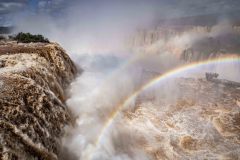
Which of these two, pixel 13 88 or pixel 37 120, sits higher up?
pixel 13 88

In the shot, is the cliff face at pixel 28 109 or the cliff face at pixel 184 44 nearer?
the cliff face at pixel 28 109

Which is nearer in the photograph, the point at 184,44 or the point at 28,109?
the point at 28,109

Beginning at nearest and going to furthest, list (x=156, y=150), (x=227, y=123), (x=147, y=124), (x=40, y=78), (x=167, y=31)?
(x=40, y=78)
(x=156, y=150)
(x=147, y=124)
(x=227, y=123)
(x=167, y=31)

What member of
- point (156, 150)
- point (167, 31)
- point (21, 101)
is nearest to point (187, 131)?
point (156, 150)

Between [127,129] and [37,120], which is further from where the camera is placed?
[127,129]

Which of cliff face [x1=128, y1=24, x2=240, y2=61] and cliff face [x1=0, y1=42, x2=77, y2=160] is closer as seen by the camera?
cliff face [x1=0, y1=42, x2=77, y2=160]

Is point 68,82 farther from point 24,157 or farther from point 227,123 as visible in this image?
point 227,123

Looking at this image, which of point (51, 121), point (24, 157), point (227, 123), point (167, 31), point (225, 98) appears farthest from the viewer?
point (167, 31)
